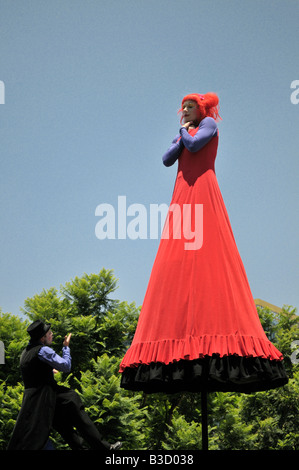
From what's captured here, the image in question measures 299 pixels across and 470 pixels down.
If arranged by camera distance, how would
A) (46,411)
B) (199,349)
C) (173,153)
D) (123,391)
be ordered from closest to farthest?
(199,349) < (46,411) < (173,153) < (123,391)

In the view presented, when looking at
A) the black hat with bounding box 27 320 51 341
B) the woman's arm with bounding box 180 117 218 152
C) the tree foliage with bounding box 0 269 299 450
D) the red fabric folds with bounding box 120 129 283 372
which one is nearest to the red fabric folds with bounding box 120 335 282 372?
the red fabric folds with bounding box 120 129 283 372

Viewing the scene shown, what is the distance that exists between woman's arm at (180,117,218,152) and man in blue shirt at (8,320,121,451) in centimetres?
245

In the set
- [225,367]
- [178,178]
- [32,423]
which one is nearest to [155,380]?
[225,367]

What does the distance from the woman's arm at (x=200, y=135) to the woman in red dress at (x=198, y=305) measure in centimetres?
1

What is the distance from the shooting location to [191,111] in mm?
5391

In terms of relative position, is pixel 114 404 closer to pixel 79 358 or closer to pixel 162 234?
pixel 79 358

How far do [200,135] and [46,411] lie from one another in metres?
3.13

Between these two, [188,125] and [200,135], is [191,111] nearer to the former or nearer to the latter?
[188,125]

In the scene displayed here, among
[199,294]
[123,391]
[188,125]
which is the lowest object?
[199,294]

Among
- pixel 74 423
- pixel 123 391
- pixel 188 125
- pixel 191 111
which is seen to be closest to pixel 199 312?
pixel 74 423

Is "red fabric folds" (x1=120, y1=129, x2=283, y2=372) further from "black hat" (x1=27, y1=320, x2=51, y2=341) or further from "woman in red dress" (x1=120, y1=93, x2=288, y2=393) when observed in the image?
"black hat" (x1=27, y1=320, x2=51, y2=341)

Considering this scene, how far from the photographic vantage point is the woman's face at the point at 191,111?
17.7ft

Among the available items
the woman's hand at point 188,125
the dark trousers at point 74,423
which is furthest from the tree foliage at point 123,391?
the woman's hand at point 188,125

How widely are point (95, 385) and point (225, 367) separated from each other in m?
13.0
